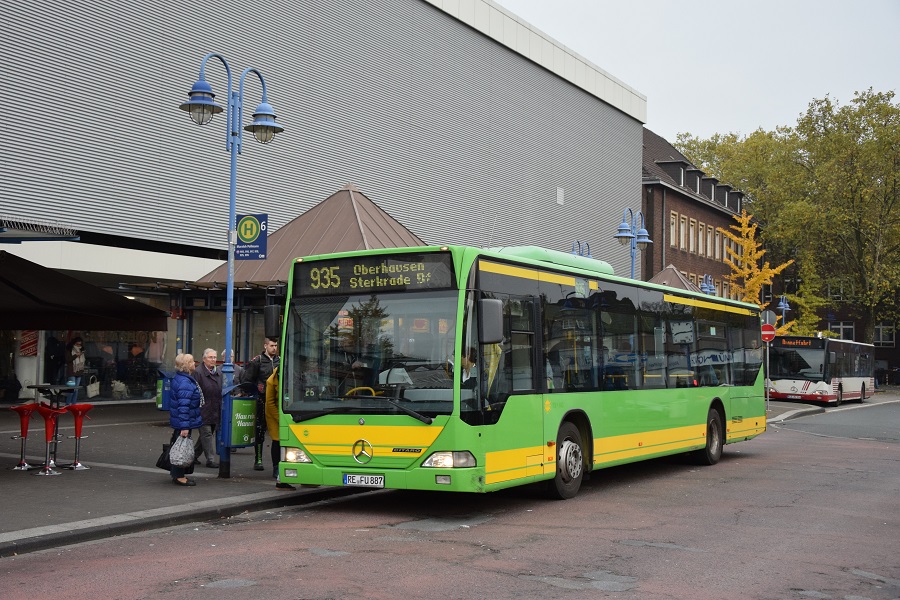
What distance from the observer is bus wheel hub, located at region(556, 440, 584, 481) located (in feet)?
40.6

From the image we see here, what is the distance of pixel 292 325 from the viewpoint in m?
11.6

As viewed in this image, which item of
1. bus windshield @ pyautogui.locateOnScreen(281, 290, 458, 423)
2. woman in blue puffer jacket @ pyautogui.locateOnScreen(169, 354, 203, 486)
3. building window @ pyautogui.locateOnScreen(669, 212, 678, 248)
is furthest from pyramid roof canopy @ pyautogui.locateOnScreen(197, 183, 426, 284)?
building window @ pyautogui.locateOnScreen(669, 212, 678, 248)

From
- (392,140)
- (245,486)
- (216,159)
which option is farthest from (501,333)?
(392,140)

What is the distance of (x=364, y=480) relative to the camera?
10922 mm

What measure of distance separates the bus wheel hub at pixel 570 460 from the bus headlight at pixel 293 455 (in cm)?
296

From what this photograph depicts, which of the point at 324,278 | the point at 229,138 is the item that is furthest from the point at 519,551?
the point at 229,138

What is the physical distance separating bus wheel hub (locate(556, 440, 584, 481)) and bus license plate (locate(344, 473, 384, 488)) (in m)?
2.43

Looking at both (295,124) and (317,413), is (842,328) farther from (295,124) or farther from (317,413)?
(317,413)

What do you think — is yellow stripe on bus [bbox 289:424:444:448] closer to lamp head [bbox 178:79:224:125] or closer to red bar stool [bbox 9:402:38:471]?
red bar stool [bbox 9:402:38:471]

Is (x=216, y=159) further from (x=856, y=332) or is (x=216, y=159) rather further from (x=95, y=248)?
(x=856, y=332)

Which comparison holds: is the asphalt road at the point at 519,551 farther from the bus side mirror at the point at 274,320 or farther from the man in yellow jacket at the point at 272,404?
the bus side mirror at the point at 274,320

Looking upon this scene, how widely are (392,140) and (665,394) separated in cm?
2309

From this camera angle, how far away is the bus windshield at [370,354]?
1070 centimetres

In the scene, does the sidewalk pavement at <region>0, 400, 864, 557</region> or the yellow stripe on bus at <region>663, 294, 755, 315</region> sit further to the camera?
the yellow stripe on bus at <region>663, 294, 755, 315</region>
